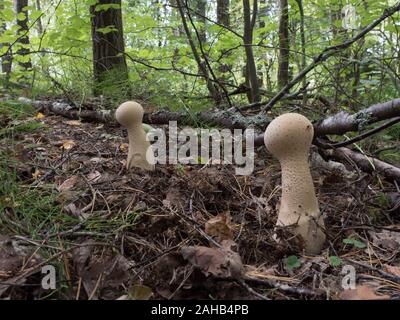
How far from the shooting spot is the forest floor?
49.9 inches

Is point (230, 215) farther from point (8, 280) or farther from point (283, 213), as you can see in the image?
point (8, 280)

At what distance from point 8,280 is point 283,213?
3.98 ft

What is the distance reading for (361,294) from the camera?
122 cm

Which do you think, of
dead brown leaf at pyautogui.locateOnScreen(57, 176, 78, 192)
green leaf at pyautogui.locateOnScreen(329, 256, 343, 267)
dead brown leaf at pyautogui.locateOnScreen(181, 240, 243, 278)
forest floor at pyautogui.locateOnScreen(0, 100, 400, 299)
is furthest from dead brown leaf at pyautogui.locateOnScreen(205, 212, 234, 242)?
dead brown leaf at pyautogui.locateOnScreen(57, 176, 78, 192)

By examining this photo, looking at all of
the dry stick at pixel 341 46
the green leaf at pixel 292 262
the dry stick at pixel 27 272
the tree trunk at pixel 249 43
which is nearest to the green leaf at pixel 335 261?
the green leaf at pixel 292 262

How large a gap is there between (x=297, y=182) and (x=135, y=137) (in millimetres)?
1254

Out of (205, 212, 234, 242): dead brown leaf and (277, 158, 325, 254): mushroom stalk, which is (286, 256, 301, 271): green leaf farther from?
(205, 212, 234, 242): dead brown leaf

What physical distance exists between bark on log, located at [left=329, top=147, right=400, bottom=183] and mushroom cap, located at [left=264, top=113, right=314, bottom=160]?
764mm

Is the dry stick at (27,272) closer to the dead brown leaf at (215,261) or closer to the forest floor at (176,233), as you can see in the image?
the forest floor at (176,233)

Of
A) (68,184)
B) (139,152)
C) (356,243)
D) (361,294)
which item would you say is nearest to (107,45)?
(139,152)
